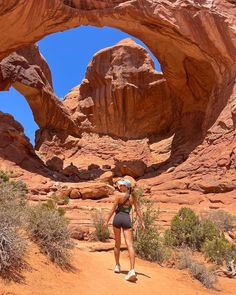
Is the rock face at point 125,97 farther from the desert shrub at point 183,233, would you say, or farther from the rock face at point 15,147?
the desert shrub at point 183,233

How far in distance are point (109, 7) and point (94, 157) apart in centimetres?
1198


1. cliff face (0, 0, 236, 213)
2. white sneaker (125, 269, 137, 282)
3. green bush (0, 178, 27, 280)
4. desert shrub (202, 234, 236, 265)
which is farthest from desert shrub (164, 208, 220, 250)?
cliff face (0, 0, 236, 213)

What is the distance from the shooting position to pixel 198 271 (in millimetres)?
6840

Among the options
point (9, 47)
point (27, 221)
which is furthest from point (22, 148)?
point (27, 221)

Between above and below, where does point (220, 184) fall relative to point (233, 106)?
below

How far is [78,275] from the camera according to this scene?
5.20 metres

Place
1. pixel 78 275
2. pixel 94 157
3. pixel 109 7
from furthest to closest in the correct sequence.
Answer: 1. pixel 94 157
2. pixel 109 7
3. pixel 78 275

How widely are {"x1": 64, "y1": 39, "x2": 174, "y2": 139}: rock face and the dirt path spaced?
2440 centimetres

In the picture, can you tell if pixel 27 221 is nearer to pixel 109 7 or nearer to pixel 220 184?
pixel 220 184

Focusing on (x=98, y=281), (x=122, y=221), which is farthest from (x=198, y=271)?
(x=98, y=281)

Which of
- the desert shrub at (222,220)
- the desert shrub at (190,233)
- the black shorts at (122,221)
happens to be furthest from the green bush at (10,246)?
the desert shrub at (222,220)

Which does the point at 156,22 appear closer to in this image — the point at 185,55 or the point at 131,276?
the point at 185,55

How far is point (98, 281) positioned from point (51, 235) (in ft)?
2.80

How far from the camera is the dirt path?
440 cm
